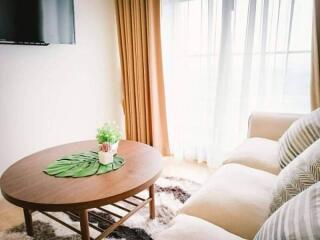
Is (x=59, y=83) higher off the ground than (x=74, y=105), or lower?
higher

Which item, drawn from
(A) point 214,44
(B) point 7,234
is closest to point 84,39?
(A) point 214,44

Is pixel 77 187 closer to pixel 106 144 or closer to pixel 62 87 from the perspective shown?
pixel 106 144

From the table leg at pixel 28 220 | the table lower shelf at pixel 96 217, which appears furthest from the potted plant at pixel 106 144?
the table leg at pixel 28 220

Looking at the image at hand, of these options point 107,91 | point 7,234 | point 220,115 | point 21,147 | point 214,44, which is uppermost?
point 214,44

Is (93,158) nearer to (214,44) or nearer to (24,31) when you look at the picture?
(24,31)

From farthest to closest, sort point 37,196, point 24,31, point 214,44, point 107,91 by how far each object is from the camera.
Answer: point 107,91 → point 214,44 → point 24,31 → point 37,196

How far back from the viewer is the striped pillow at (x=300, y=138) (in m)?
1.40

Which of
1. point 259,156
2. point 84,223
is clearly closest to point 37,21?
point 84,223

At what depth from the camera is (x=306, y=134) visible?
1431mm

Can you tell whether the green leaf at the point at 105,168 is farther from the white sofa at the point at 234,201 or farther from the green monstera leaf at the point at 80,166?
the white sofa at the point at 234,201

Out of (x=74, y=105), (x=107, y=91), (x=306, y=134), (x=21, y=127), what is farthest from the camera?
(x=107, y=91)

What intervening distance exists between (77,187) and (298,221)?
40.4 inches

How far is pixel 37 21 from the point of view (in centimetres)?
216

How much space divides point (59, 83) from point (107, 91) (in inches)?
26.3
